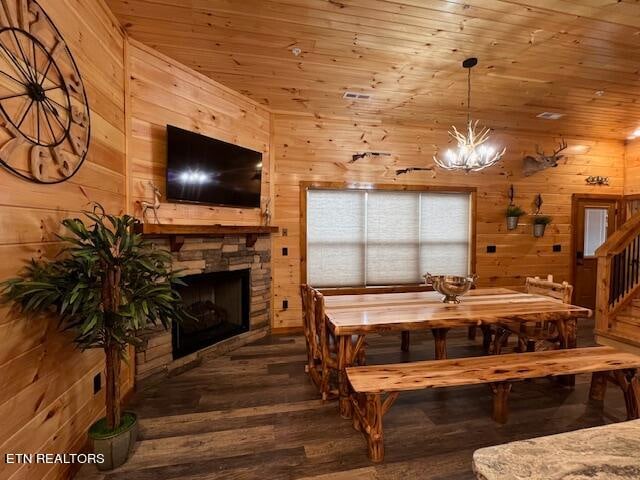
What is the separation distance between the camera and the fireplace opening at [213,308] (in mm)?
3258

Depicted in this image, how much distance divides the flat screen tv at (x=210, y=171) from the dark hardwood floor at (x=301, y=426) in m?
1.77

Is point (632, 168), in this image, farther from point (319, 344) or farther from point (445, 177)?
point (319, 344)

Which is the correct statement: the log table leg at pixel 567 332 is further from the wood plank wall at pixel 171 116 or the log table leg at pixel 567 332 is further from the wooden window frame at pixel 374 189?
the wood plank wall at pixel 171 116

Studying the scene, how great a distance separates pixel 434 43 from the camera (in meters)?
2.56

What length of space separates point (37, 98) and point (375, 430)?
256 centimetres

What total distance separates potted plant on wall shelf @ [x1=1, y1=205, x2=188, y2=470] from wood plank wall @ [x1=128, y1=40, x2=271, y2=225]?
97cm

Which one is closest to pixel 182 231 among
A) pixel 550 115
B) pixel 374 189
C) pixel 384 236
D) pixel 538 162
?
pixel 374 189

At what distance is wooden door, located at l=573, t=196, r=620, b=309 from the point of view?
512 cm

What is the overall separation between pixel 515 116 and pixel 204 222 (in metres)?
4.29

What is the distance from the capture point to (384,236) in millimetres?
4496

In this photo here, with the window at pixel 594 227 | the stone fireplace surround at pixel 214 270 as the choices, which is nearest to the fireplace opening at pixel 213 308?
the stone fireplace surround at pixel 214 270

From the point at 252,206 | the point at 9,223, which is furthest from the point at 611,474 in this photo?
the point at 252,206

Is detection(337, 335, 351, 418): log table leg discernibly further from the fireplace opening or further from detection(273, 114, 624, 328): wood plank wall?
detection(273, 114, 624, 328): wood plank wall

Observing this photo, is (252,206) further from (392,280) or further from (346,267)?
(392,280)
